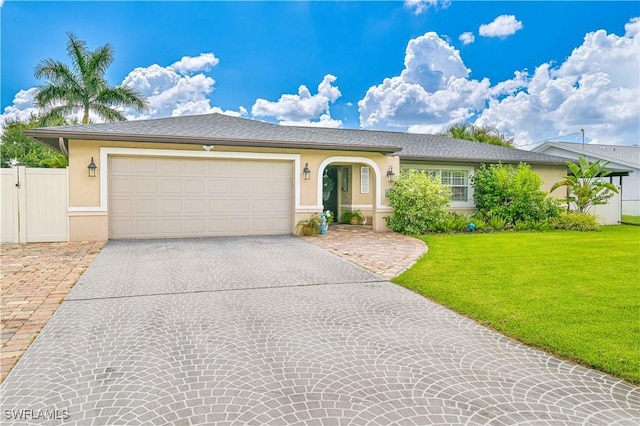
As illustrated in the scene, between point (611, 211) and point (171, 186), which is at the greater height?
point (171, 186)

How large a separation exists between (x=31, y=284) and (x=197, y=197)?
5842mm

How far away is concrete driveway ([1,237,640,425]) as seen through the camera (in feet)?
8.89

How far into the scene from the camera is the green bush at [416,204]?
42.8ft

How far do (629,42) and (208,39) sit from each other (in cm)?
1909

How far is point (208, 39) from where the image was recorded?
1798cm

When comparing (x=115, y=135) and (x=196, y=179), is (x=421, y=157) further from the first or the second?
(x=115, y=135)

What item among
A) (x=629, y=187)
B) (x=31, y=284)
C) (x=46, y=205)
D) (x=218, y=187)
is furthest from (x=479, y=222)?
(x=629, y=187)

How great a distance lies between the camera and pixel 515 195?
48.5ft

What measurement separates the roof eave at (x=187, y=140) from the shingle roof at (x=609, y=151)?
20.2 metres

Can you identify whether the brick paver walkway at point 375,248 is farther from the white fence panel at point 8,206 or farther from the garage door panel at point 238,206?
the white fence panel at point 8,206

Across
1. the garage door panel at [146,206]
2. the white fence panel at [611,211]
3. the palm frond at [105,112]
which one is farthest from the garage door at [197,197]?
the palm frond at [105,112]

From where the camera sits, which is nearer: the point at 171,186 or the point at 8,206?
the point at 8,206

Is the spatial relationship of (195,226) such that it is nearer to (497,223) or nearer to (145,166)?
(145,166)

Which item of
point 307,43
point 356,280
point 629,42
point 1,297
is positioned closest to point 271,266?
point 356,280
